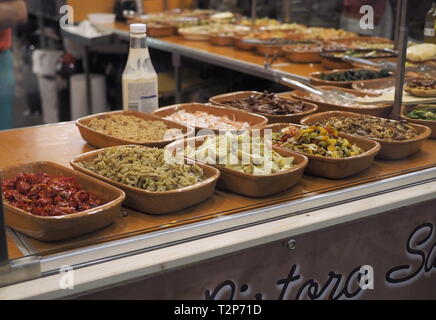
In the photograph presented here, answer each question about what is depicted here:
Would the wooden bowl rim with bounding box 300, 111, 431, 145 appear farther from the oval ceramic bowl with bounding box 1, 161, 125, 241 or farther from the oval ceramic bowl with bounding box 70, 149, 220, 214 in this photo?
the oval ceramic bowl with bounding box 1, 161, 125, 241

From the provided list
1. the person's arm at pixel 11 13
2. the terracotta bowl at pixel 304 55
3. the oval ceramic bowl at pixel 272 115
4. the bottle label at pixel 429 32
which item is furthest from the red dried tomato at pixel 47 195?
the bottle label at pixel 429 32

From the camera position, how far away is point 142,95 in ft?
6.45

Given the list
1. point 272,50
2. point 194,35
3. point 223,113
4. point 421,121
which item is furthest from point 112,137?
point 194,35

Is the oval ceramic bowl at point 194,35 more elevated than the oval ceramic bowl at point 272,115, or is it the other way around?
the oval ceramic bowl at point 194,35

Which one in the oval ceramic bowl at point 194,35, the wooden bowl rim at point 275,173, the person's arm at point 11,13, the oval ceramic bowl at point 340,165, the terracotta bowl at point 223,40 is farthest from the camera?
the oval ceramic bowl at point 194,35

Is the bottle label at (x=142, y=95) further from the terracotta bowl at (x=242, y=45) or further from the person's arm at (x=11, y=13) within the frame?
the terracotta bowl at (x=242, y=45)

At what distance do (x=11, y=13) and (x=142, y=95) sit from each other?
4.00 feet

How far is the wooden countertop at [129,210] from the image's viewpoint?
4.13ft

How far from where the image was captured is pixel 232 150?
1517mm

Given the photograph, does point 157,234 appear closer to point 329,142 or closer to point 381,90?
point 329,142

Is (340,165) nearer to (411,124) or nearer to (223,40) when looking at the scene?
(411,124)

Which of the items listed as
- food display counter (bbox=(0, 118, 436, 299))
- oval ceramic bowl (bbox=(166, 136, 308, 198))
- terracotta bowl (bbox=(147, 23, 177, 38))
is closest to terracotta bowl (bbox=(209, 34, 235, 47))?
terracotta bowl (bbox=(147, 23, 177, 38))

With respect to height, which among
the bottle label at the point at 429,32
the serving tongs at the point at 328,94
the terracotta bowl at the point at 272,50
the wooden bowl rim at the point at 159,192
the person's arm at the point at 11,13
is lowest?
the wooden bowl rim at the point at 159,192

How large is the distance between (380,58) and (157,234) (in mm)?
2154
